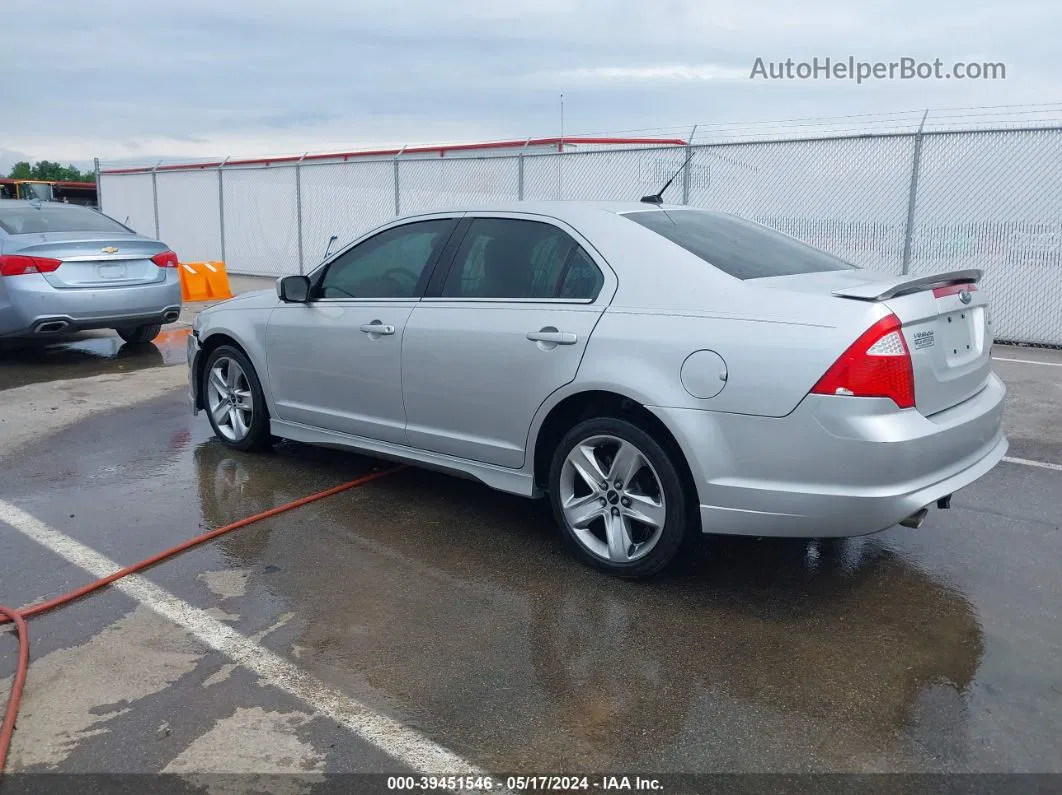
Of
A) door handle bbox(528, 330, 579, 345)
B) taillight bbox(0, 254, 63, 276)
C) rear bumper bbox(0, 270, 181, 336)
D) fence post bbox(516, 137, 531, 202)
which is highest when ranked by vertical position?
fence post bbox(516, 137, 531, 202)

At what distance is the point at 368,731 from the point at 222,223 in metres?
17.9

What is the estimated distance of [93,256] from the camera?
930 cm

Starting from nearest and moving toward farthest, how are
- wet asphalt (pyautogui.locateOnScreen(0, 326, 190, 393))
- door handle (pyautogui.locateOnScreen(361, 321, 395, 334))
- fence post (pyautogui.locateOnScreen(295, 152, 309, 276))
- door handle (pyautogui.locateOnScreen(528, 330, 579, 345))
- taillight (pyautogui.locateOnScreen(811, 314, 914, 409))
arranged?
taillight (pyautogui.locateOnScreen(811, 314, 914, 409)) → door handle (pyautogui.locateOnScreen(528, 330, 579, 345)) → door handle (pyautogui.locateOnScreen(361, 321, 395, 334)) → wet asphalt (pyautogui.locateOnScreen(0, 326, 190, 393)) → fence post (pyautogui.locateOnScreen(295, 152, 309, 276))

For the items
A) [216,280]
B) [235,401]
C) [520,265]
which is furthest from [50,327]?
[216,280]

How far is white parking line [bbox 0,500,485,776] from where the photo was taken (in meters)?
2.92

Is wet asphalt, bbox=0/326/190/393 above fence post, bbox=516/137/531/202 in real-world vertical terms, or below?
below

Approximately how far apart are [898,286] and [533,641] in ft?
6.49

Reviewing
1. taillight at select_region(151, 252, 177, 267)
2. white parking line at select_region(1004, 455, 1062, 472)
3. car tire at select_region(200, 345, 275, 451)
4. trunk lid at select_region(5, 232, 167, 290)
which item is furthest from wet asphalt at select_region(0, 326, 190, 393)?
white parking line at select_region(1004, 455, 1062, 472)

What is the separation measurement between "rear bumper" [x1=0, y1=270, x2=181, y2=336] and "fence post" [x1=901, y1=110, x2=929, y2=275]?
8.35 m

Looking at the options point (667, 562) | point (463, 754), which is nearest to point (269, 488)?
point (667, 562)

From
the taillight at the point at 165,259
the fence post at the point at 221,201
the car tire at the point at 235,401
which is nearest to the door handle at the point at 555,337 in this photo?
the car tire at the point at 235,401

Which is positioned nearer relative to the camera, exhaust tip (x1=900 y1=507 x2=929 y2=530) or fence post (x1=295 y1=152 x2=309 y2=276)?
exhaust tip (x1=900 y1=507 x2=929 y2=530)

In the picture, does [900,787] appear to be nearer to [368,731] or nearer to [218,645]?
[368,731]

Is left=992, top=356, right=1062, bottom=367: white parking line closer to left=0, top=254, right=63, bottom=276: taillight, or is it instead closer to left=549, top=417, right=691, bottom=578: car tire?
left=549, top=417, right=691, bottom=578: car tire
